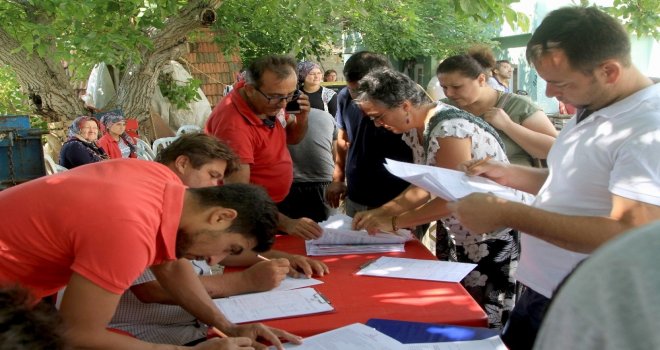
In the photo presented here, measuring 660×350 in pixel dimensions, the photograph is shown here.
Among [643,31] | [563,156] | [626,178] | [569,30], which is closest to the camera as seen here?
[626,178]

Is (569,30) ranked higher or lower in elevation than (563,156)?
higher

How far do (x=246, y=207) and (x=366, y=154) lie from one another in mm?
1681

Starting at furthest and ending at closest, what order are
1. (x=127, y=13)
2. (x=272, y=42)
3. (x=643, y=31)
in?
1. (x=272, y=42)
2. (x=643, y=31)
3. (x=127, y=13)

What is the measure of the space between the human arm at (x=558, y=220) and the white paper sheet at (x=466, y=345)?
0.30m

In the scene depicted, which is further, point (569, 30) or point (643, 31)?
point (643, 31)

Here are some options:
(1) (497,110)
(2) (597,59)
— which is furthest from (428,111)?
(2) (597,59)

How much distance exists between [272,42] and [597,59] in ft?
31.6

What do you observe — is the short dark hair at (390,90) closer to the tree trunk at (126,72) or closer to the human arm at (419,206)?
the human arm at (419,206)

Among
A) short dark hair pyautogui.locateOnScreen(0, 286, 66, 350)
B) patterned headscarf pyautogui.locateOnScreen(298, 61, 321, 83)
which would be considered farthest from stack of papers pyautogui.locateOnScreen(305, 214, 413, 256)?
patterned headscarf pyautogui.locateOnScreen(298, 61, 321, 83)

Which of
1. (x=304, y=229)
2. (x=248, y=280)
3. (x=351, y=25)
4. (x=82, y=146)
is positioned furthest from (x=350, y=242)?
(x=351, y=25)

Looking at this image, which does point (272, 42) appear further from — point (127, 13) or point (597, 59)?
point (597, 59)

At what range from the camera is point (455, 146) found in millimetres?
2305

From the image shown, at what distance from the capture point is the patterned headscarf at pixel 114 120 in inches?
245

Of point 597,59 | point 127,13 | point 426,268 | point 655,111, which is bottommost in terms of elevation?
point 426,268
